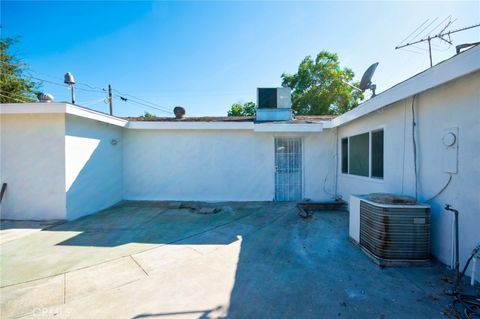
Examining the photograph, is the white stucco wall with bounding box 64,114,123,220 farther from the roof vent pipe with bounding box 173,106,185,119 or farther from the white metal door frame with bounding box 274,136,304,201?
the white metal door frame with bounding box 274,136,304,201

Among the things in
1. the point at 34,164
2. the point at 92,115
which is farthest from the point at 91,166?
the point at 92,115

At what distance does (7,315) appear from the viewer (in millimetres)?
1991

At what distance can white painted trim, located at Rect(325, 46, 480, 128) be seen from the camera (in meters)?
2.24

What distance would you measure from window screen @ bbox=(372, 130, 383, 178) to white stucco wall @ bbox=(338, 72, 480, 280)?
0.27 metres

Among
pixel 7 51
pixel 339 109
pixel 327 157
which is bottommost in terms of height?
pixel 327 157

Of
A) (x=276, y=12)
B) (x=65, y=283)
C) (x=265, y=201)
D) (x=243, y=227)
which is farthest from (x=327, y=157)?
(x=65, y=283)

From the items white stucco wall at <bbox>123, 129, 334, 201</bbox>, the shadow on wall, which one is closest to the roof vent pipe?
white stucco wall at <bbox>123, 129, 334, 201</bbox>

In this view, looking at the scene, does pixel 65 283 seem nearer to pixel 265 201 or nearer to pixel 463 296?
pixel 463 296

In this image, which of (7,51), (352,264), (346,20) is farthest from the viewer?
(7,51)

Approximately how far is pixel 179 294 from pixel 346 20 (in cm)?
814

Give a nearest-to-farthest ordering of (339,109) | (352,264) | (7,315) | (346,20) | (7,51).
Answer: (7,315) < (352,264) < (346,20) < (7,51) < (339,109)

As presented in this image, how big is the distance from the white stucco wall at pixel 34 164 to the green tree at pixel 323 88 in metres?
16.9

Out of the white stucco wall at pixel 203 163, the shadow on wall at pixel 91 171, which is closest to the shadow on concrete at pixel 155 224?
the shadow on wall at pixel 91 171

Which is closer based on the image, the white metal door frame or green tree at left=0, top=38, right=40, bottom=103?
the white metal door frame
